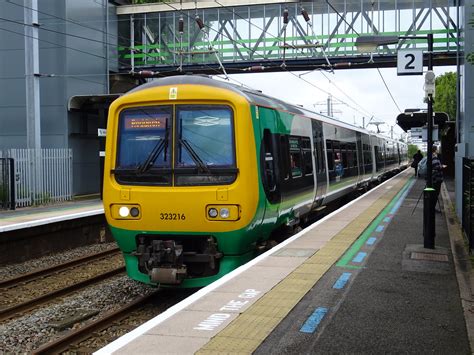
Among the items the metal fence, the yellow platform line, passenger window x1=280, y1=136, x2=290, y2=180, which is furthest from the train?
the metal fence

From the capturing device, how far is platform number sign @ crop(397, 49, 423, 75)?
11.3 meters

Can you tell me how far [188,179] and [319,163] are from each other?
570 cm

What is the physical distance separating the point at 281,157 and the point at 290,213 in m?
1.18

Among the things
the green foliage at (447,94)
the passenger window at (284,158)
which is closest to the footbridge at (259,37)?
the passenger window at (284,158)

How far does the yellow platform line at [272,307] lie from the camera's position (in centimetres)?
462

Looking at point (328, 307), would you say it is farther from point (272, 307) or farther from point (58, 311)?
point (58, 311)

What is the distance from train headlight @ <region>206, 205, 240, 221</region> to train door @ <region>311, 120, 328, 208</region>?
5.06 meters

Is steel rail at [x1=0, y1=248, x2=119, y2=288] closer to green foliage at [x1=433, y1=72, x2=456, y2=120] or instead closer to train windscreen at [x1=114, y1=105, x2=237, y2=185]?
train windscreen at [x1=114, y1=105, x2=237, y2=185]

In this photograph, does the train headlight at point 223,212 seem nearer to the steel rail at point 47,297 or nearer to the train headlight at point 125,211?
the train headlight at point 125,211

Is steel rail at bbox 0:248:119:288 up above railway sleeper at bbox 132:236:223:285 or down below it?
below

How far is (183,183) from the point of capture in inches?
301

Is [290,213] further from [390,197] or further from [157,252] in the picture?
[390,197]

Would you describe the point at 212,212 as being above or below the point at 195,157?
below

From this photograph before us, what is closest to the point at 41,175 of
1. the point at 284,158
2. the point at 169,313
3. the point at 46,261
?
the point at 46,261
